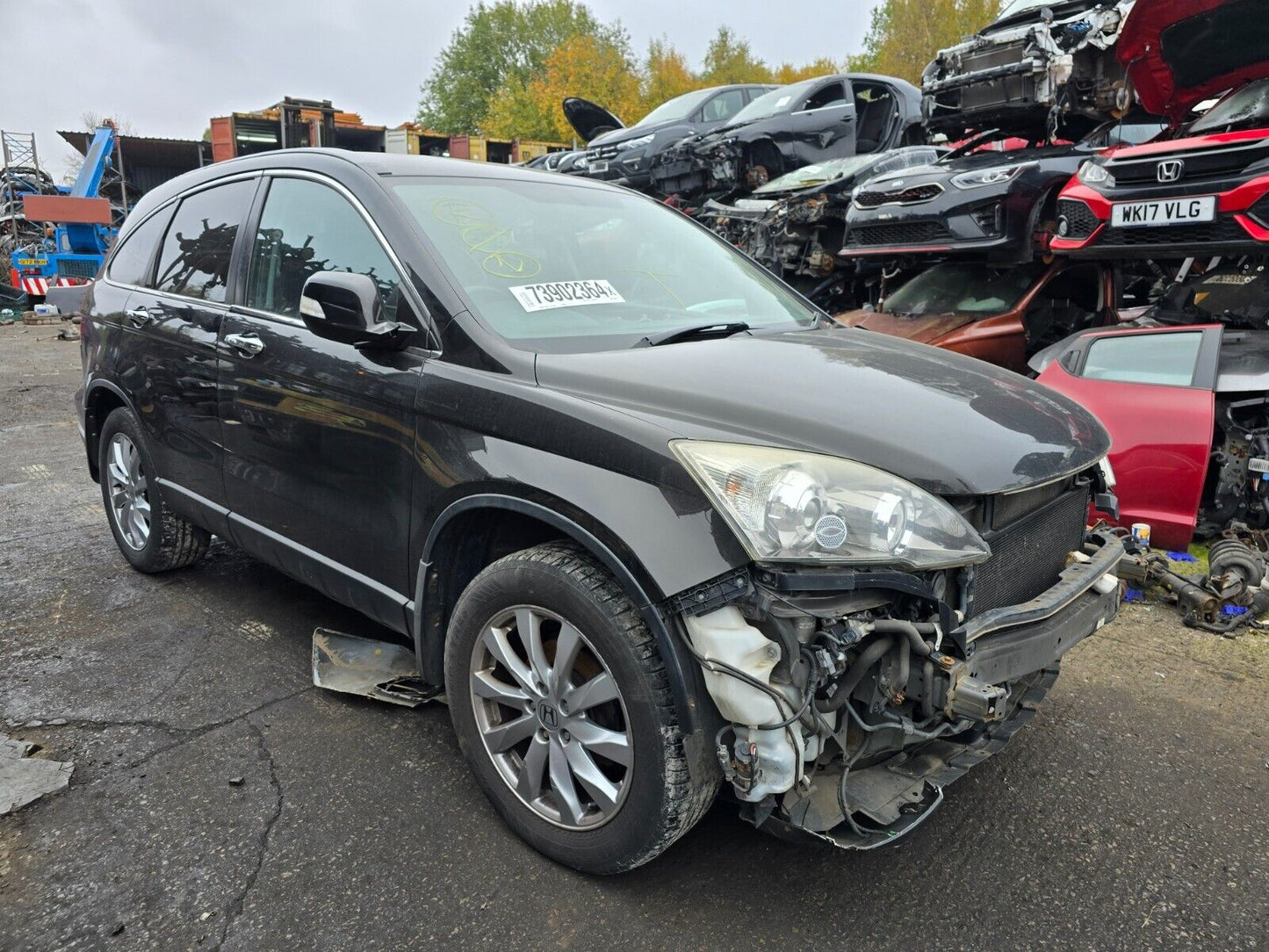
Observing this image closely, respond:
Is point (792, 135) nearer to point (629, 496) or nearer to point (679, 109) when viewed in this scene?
point (679, 109)

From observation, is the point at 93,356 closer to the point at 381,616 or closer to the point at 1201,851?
the point at 381,616

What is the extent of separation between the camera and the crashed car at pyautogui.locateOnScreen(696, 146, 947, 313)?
319 inches

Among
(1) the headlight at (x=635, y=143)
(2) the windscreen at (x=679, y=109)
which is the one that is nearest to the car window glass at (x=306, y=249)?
(1) the headlight at (x=635, y=143)

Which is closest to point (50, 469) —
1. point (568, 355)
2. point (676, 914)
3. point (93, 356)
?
point (93, 356)

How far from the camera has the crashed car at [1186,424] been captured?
4035 mm

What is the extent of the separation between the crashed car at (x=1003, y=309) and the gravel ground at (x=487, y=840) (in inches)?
112

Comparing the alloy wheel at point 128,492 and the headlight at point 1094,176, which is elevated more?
the headlight at point 1094,176

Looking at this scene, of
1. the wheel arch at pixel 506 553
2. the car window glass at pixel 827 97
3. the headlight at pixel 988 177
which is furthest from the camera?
the car window glass at pixel 827 97

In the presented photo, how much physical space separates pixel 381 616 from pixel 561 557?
0.91 metres

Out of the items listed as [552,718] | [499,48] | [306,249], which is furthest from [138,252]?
[499,48]

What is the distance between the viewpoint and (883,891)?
2.25 meters

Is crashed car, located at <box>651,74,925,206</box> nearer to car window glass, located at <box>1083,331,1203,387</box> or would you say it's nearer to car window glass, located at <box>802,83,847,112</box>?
car window glass, located at <box>802,83,847,112</box>

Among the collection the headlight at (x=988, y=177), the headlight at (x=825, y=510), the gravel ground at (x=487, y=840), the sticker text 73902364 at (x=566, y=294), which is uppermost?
the headlight at (x=988, y=177)

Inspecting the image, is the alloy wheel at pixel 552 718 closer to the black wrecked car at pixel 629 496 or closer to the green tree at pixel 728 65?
the black wrecked car at pixel 629 496
